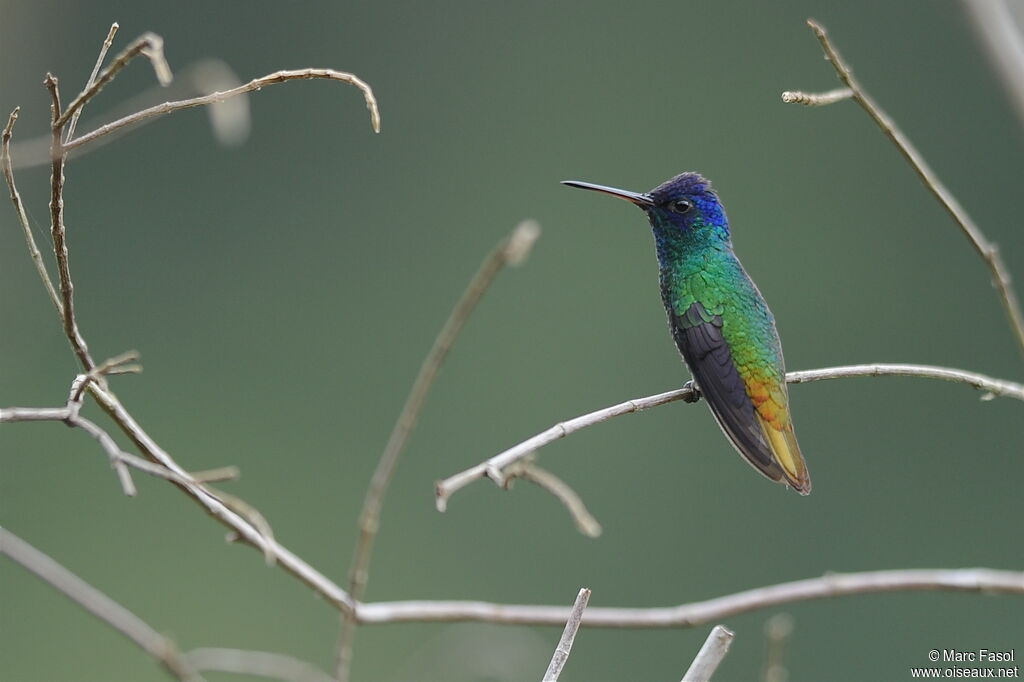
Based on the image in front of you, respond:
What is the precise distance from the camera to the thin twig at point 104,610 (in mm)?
1083

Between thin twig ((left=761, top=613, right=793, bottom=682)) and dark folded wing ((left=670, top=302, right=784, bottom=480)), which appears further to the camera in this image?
dark folded wing ((left=670, top=302, right=784, bottom=480))

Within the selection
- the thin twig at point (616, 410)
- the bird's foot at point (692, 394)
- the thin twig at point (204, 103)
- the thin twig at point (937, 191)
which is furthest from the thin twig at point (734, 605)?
the bird's foot at point (692, 394)

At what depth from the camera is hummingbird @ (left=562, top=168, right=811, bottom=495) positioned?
3252 mm

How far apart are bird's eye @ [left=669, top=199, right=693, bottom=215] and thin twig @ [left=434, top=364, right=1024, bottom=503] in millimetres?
994

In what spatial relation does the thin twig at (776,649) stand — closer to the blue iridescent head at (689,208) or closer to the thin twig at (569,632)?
the thin twig at (569,632)

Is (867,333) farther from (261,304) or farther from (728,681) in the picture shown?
(261,304)

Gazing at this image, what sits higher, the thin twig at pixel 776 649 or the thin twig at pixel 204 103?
the thin twig at pixel 204 103

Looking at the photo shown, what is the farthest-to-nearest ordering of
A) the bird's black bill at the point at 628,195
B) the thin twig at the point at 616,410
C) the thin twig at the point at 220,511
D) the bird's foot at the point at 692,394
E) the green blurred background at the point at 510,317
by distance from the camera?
the green blurred background at the point at 510,317
the bird's black bill at the point at 628,195
the bird's foot at the point at 692,394
the thin twig at the point at 220,511
the thin twig at the point at 616,410

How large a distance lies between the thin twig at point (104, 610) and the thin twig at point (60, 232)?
48 centimetres

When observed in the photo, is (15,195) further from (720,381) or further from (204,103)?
(720,381)

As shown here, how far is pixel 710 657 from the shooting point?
131 centimetres

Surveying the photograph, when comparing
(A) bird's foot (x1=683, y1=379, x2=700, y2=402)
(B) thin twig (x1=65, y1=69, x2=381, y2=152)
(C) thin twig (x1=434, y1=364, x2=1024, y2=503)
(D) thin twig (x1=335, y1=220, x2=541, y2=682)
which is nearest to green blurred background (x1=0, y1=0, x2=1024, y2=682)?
(A) bird's foot (x1=683, y1=379, x2=700, y2=402)

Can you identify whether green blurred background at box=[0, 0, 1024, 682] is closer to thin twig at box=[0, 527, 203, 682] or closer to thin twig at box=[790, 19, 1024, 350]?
thin twig at box=[790, 19, 1024, 350]

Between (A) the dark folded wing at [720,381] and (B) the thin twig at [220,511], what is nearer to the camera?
(B) the thin twig at [220,511]
